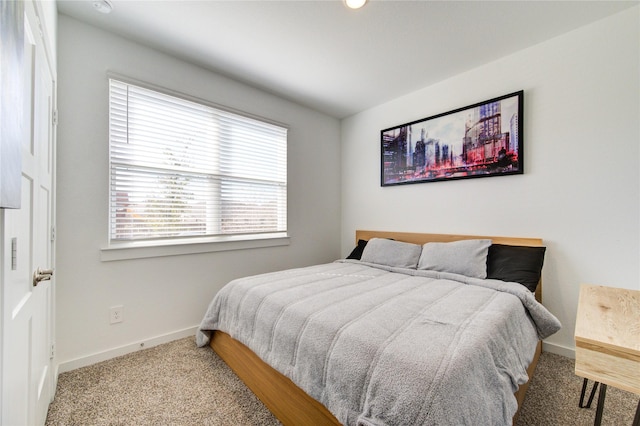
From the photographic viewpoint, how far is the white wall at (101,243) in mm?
1905

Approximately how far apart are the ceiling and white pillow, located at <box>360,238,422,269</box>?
5.85 feet

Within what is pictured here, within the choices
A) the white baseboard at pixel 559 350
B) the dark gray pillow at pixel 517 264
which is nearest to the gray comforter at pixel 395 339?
the dark gray pillow at pixel 517 264

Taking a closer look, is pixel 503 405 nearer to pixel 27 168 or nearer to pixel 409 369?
pixel 409 369

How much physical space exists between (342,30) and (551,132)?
6.38 feet

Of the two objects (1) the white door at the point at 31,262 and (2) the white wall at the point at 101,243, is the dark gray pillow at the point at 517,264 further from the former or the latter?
(1) the white door at the point at 31,262

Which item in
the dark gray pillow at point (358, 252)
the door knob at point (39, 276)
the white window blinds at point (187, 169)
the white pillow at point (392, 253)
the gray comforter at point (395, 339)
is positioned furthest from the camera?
the dark gray pillow at point (358, 252)

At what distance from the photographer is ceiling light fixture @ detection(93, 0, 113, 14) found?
1.78m

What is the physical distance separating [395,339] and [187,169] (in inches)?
90.0

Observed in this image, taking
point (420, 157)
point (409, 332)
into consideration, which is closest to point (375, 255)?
point (420, 157)

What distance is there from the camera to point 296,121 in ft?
11.1

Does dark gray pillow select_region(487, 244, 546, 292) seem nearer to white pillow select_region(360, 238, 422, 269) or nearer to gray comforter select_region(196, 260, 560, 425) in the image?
gray comforter select_region(196, 260, 560, 425)

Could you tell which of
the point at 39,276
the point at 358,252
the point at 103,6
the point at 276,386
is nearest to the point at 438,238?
the point at 358,252

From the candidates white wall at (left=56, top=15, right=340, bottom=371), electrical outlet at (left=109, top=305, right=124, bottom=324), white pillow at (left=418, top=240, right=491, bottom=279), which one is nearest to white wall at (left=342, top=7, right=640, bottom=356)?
white pillow at (left=418, top=240, right=491, bottom=279)

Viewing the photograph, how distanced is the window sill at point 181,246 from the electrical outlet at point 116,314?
391 mm
